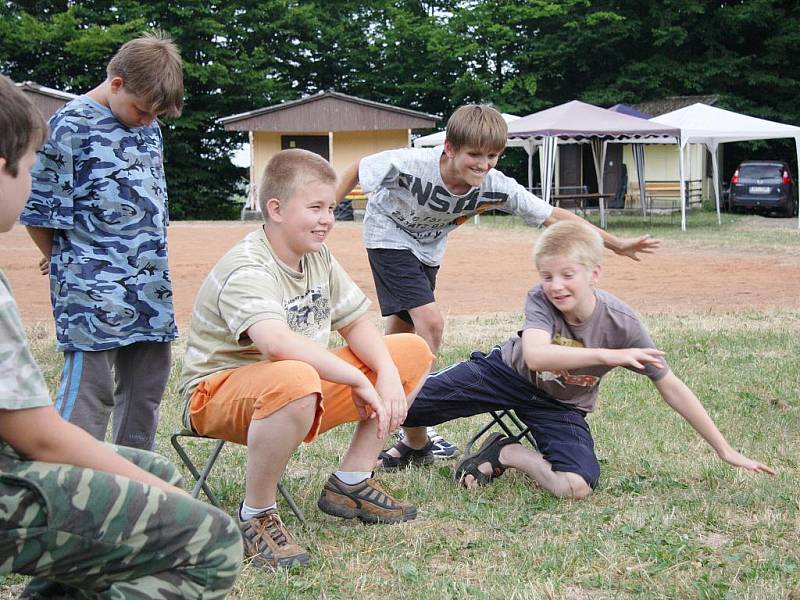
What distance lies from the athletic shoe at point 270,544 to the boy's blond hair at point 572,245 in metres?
1.41

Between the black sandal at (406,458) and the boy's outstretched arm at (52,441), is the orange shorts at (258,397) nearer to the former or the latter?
the black sandal at (406,458)

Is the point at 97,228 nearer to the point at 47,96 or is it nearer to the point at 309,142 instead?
the point at 47,96

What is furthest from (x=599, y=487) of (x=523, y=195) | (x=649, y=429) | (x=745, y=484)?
(x=523, y=195)

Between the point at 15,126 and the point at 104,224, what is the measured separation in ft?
5.63

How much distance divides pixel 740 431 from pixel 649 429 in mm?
428

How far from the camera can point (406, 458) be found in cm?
432

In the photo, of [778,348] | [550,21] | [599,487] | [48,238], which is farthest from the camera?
[550,21]

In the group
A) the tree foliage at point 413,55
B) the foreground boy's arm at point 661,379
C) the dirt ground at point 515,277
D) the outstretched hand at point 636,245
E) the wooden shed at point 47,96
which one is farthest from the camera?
the tree foliage at point 413,55

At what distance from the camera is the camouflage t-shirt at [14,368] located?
6.18 feet

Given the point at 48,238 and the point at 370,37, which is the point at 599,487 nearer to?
→ the point at 48,238

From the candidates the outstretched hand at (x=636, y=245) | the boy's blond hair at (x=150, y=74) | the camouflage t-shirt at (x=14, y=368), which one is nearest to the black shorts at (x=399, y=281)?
the outstretched hand at (x=636, y=245)

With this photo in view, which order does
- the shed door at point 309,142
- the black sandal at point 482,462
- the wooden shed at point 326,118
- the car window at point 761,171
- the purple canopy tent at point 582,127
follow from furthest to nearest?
the shed door at point 309,142 < the wooden shed at point 326,118 < the car window at point 761,171 < the purple canopy tent at point 582,127 < the black sandal at point 482,462

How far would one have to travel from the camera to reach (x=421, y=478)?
406cm

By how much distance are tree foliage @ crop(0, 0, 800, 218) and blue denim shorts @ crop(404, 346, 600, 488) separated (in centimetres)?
3148
